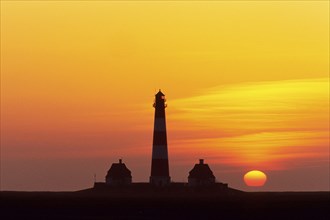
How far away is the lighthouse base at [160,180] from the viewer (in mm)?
117625

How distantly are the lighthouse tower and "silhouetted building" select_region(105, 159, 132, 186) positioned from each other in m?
9.05

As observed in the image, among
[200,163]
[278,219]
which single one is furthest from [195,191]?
[278,219]

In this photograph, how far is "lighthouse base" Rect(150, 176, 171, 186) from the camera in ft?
386

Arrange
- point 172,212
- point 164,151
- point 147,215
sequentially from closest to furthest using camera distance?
1. point 147,215
2. point 172,212
3. point 164,151

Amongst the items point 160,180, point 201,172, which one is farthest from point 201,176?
point 160,180

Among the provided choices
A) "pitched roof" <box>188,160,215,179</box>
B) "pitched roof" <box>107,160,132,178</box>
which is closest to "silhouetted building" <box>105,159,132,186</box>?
"pitched roof" <box>107,160,132,178</box>

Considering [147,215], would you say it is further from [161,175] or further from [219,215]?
[161,175]

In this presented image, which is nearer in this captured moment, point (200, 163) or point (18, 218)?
point (18, 218)

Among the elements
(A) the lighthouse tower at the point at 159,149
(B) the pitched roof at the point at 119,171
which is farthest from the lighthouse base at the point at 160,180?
(B) the pitched roof at the point at 119,171

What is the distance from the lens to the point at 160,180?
118 m

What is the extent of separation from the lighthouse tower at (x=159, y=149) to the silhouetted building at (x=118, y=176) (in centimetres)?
905

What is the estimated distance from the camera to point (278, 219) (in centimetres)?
6644

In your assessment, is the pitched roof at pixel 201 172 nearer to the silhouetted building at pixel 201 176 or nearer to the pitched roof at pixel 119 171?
the silhouetted building at pixel 201 176

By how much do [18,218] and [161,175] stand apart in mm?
54672
